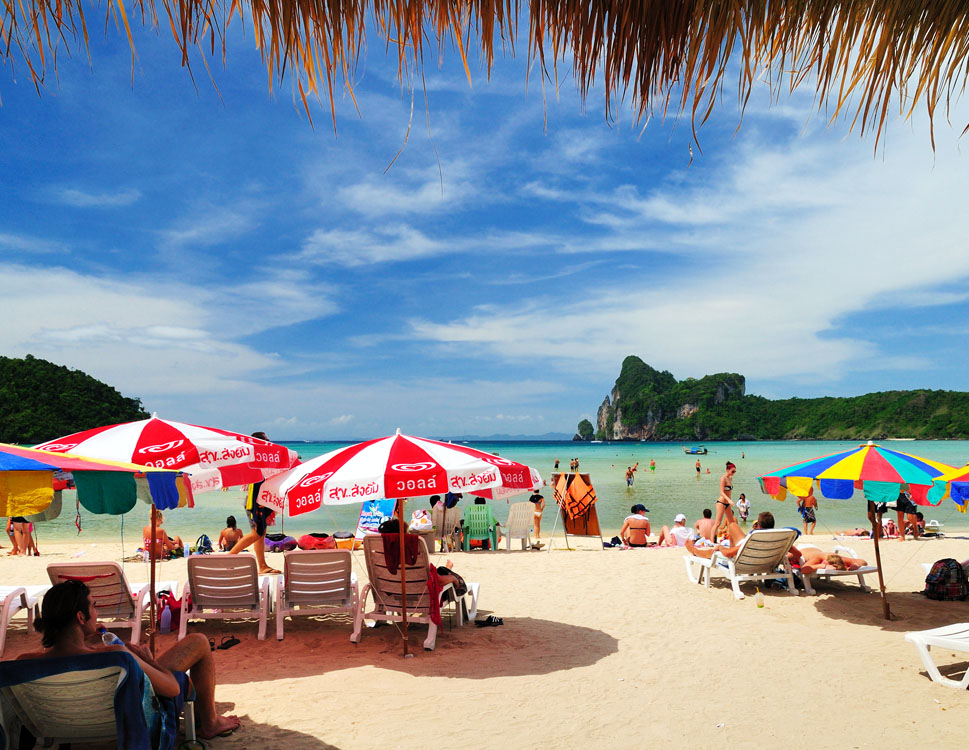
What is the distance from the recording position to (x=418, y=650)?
569 cm

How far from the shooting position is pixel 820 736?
394 cm

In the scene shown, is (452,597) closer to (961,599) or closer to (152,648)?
(152,648)

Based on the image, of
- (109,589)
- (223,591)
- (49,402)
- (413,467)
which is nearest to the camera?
(413,467)

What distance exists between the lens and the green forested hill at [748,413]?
9894 centimetres

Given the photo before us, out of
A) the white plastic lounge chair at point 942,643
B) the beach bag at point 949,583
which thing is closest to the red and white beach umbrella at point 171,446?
the white plastic lounge chair at point 942,643

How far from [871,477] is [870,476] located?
17mm

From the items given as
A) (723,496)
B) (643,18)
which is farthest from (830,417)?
(643,18)

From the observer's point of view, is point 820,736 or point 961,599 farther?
point 961,599

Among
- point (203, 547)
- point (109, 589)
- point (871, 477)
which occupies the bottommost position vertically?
point (203, 547)

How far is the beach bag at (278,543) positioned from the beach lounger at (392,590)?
6.08m

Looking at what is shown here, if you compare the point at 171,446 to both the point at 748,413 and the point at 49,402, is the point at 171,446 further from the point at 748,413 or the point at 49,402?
the point at 748,413

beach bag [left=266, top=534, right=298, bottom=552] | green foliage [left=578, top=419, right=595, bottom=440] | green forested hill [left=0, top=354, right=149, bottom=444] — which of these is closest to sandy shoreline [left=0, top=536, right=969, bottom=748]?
beach bag [left=266, top=534, right=298, bottom=552]

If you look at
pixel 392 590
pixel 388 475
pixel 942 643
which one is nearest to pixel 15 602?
pixel 392 590

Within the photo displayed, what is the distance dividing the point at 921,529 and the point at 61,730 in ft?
55.0
